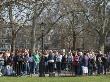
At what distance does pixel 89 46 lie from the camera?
103m

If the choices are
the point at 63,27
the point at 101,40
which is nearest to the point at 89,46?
the point at 63,27

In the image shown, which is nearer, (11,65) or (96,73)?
(11,65)

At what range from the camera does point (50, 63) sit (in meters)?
33.9

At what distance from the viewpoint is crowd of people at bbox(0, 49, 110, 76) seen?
3288cm

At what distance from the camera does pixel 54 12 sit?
61.0 m

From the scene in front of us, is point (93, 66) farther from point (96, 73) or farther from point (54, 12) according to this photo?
point (54, 12)

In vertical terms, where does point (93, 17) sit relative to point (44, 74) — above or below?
above

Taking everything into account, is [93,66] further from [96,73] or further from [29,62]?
[29,62]

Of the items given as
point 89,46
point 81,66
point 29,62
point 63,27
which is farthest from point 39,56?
point 89,46

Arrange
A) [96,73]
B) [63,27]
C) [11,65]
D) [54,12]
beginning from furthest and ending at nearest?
[63,27] < [54,12] < [96,73] < [11,65]

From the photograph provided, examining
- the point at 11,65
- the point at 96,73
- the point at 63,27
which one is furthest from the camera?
the point at 63,27

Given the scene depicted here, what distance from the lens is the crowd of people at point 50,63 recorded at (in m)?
32.9

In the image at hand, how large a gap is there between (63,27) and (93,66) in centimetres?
4249

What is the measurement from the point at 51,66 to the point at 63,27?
1703 inches
